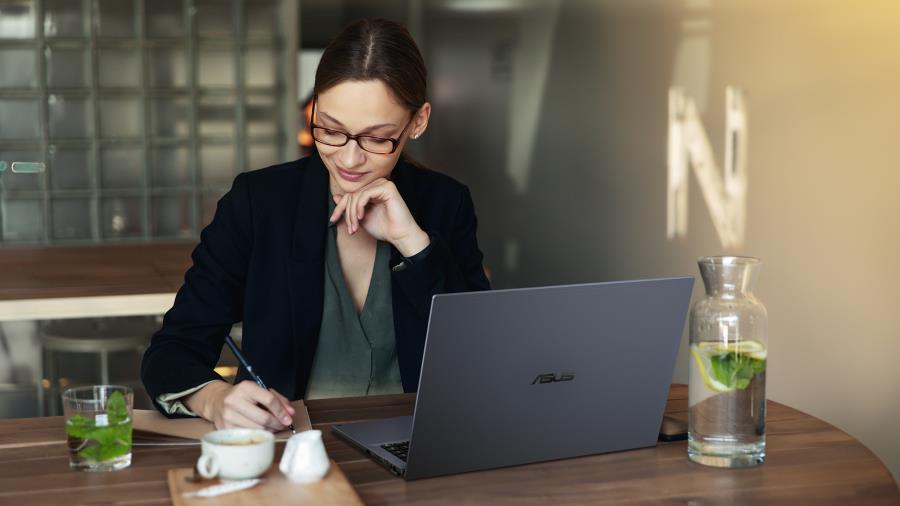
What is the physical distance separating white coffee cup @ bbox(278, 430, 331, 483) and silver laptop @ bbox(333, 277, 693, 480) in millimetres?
109

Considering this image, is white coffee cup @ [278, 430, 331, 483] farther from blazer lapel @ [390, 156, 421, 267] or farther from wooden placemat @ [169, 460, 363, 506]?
blazer lapel @ [390, 156, 421, 267]

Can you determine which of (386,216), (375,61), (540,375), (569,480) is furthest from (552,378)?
(375,61)

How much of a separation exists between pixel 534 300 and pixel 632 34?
9.30 ft

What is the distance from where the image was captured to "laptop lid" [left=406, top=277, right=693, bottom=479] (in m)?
1.11

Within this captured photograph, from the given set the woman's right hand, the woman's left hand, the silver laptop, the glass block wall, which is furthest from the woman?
the glass block wall

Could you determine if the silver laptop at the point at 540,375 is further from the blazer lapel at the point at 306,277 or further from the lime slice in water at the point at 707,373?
the blazer lapel at the point at 306,277

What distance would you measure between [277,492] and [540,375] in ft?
1.10

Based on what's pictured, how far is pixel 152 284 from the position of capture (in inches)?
120

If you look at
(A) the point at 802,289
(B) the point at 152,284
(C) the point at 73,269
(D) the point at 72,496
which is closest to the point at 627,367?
(D) the point at 72,496

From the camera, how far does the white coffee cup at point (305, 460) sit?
3.57ft

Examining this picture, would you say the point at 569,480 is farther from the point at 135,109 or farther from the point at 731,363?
the point at 135,109

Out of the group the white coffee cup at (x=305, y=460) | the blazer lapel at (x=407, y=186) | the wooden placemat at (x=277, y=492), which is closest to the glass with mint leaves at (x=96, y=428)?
the wooden placemat at (x=277, y=492)

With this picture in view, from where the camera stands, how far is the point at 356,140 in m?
1.67

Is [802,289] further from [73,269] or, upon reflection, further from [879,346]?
[73,269]
